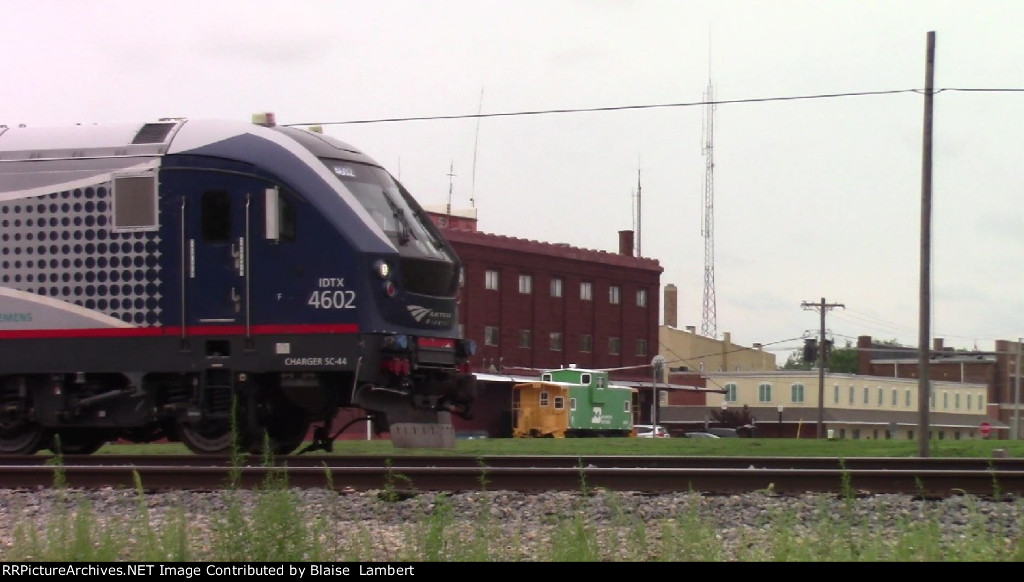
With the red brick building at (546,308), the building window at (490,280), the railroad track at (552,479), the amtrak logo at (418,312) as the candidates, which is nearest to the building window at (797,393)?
the red brick building at (546,308)

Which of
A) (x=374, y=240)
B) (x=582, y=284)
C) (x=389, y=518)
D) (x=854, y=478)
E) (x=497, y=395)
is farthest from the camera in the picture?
(x=582, y=284)

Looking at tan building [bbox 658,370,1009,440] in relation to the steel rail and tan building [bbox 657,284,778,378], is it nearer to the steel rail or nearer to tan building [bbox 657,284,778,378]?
tan building [bbox 657,284,778,378]

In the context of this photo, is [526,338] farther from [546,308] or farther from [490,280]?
[490,280]

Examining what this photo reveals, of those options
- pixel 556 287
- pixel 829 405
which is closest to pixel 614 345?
pixel 556 287

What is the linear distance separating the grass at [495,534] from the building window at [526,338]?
54096 mm

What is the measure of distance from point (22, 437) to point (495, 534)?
Answer: 8903 mm

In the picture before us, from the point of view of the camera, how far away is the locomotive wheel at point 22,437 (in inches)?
595

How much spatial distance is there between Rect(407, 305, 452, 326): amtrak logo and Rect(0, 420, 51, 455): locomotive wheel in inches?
184

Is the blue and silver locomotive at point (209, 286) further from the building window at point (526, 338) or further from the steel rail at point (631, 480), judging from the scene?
the building window at point (526, 338)

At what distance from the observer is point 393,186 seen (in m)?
15.2

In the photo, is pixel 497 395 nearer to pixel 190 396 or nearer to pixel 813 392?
pixel 813 392

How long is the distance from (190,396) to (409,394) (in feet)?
8.13

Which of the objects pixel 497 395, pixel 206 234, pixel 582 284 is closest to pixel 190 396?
pixel 206 234

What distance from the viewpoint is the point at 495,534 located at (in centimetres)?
832
